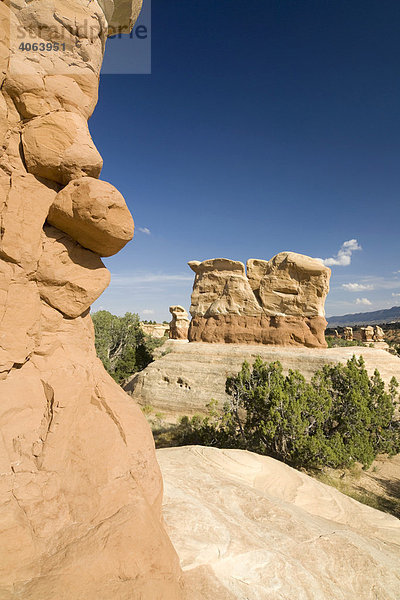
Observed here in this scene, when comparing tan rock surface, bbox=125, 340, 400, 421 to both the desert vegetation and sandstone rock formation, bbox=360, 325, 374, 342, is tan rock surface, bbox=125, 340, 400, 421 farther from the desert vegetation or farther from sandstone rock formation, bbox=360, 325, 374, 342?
sandstone rock formation, bbox=360, 325, 374, 342

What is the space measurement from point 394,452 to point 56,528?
16.4 metres

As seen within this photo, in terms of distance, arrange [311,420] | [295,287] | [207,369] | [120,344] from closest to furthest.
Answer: [311,420] → [207,369] → [295,287] → [120,344]

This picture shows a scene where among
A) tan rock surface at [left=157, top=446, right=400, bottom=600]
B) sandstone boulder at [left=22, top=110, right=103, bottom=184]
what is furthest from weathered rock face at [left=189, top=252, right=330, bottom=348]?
sandstone boulder at [left=22, top=110, right=103, bottom=184]

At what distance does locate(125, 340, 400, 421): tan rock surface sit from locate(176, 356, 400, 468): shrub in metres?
6.06

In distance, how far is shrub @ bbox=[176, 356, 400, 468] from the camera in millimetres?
12844

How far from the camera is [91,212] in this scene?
14.0ft

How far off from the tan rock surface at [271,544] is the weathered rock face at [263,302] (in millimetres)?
19197

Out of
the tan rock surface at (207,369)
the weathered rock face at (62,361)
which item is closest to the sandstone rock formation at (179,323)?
the tan rock surface at (207,369)

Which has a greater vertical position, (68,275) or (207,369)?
(68,275)

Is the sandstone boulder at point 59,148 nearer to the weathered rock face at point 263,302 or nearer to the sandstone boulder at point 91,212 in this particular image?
the sandstone boulder at point 91,212

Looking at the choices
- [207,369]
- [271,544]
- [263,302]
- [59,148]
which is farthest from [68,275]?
[263,302]

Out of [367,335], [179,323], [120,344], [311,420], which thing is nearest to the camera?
[311,420]

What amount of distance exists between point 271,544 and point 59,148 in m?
6.90

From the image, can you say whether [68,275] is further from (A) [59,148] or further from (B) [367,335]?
(B) [367,335]
